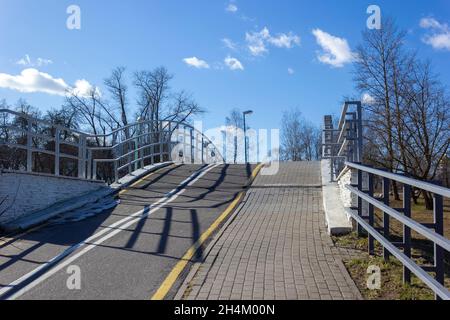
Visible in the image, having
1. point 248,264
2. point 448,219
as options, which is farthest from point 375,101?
point 248,264

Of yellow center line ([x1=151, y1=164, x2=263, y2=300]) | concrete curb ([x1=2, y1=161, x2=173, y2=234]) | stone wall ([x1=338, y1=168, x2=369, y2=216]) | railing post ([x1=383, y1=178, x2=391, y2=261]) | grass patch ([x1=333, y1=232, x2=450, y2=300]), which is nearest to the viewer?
grass patch ([x1=333, y1=232, x2=450, y2=300])

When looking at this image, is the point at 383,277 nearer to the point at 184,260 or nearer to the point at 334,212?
the point at 184,260

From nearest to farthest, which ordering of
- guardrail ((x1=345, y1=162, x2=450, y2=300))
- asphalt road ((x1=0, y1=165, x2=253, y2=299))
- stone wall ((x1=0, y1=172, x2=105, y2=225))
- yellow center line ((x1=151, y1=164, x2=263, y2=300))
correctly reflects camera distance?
1. guardrail ((x1=345, y1=162, x2=450, y2=300))
2. yellow center line ((x1=151, y1=164, x2=263, y2=300))
3. asphalt road ((x1=0, y1=165, x2=253, y2=299))
4. stone wall ((x1=0, y1=172, x2=105, y2=225))

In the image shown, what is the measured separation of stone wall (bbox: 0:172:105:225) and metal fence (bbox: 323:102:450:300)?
21.8ft

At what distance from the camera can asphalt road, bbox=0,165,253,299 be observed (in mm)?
5488

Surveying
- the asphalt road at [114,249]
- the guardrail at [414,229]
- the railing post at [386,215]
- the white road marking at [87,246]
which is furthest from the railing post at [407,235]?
the white road marking at [87,246]

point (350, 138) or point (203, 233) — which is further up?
point (350, 138)

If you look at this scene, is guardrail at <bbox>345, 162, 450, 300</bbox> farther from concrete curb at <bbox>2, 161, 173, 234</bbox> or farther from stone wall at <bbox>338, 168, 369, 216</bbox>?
concrete curb at <bbox>2, 161, 173, 234</bbox>

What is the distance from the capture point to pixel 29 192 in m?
10.1

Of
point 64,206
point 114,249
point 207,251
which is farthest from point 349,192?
point 64,206

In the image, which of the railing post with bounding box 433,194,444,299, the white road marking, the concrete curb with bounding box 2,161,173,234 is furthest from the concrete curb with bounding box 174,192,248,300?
the concrete curb with bounding box 2,161,173,234

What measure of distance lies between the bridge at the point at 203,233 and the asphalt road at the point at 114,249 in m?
0.02

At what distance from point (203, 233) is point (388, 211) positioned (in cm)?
369

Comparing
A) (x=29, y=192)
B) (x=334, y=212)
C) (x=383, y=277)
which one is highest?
(x=29, y=192)
